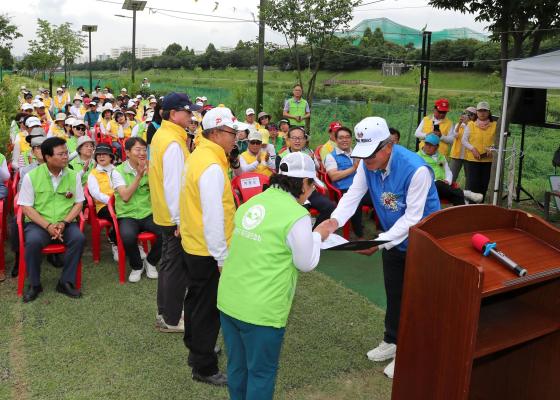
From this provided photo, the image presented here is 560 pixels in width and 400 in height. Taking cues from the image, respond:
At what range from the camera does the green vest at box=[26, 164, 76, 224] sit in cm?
492

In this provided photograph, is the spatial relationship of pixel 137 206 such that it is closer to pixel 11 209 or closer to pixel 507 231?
pixel 11 209

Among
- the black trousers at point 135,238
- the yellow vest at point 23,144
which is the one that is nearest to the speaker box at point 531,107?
the black trousers at point 135,238

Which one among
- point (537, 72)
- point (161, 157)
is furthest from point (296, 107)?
point (161, 157)

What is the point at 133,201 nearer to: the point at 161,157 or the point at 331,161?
the point at 161,157

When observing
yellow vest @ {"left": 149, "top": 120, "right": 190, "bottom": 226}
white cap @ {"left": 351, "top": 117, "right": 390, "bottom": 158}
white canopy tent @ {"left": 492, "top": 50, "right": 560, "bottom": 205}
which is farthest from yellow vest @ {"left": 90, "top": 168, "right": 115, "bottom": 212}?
white canopy tent @ {"left": 492, "top": 50, "right": 560, "bottom": 205}

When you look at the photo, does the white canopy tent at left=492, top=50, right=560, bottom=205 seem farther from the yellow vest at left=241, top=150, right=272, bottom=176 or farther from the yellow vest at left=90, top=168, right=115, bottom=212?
the yellow vest at left=90, top=168, right=115, bottom=212

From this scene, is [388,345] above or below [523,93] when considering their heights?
below

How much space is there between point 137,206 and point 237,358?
3.08 meters

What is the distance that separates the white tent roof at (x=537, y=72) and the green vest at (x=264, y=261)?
435 centimetres

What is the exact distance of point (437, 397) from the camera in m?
2.40

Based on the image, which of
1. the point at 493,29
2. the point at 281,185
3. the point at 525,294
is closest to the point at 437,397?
the point at 525,294

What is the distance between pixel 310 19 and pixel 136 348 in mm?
10880

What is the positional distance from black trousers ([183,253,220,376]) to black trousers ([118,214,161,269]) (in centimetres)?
189

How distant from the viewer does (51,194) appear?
499 cm
